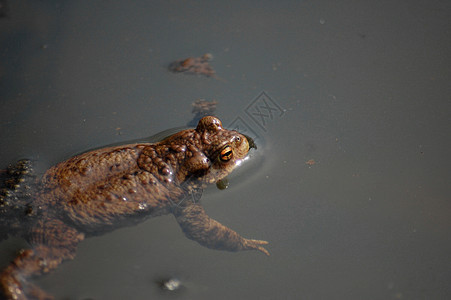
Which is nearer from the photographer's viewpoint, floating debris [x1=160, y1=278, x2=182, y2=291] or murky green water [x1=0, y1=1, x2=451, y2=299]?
floating debris [x1=160, y1=278, x2=182, y2=291]

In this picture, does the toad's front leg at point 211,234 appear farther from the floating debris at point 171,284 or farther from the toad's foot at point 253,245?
the floating debris at point 171,284

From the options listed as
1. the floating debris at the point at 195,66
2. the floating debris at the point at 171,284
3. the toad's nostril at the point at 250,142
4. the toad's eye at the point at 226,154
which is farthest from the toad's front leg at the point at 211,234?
the floating debris at the point at 195,66

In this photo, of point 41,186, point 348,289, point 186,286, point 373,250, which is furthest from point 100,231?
point 373,250

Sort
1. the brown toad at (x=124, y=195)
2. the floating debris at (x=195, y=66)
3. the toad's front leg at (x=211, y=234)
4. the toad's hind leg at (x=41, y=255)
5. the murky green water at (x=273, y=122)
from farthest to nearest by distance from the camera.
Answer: the floating debris at (x=195, y=66) < the toad's front leg at (x=211, y=234) < the murky green water at (x=273, y=122) < the brown toad at (x=124, y=195) < the toad's hind leg at (x=41, y=255)

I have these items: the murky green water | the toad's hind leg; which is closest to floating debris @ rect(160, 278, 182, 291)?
the murky green water

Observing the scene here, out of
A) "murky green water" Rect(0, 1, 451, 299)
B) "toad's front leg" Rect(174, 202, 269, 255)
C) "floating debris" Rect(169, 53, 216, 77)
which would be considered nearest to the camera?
"murky green water" Rect(0, 1, 451, 299)

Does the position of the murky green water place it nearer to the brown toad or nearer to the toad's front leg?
the toad's front leg

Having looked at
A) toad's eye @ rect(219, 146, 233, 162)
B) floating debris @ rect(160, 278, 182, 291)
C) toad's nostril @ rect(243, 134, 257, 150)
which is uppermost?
toad's nostril @ rect(243, 134, 257, 150)
